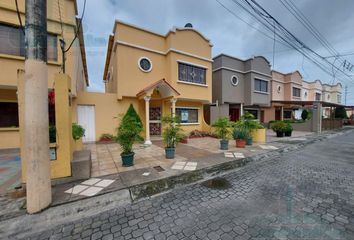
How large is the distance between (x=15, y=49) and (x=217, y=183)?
10.0 m

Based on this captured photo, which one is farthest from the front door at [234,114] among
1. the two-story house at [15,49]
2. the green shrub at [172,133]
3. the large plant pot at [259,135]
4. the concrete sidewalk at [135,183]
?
the two-story house at [15,49]

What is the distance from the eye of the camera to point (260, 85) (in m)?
17.0

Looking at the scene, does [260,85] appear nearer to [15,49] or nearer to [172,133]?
[172,133]

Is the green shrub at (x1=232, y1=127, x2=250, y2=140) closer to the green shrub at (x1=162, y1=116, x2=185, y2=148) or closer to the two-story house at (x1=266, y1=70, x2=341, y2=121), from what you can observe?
the green shrub at (x1=162, y1=116, x2=185, y2=148)

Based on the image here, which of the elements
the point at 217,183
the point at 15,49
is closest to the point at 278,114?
the point at 217,183

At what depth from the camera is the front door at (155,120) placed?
39.2ft

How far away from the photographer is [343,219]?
2.75 metres

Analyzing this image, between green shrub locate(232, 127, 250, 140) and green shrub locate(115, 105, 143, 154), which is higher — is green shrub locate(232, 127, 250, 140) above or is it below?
below

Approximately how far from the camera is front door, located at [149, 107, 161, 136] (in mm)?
11938

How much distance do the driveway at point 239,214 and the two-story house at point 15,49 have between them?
7.17 m

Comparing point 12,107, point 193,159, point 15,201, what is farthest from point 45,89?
point 12,107

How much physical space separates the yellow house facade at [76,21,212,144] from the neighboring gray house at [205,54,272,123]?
212 centimetres

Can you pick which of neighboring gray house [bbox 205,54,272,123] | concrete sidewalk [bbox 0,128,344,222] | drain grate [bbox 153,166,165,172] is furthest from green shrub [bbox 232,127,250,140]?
drain grate [bbox 153,166,165,172]

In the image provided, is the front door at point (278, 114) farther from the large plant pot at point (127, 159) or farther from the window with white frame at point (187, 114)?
the large plant pot at point (127, 159)
